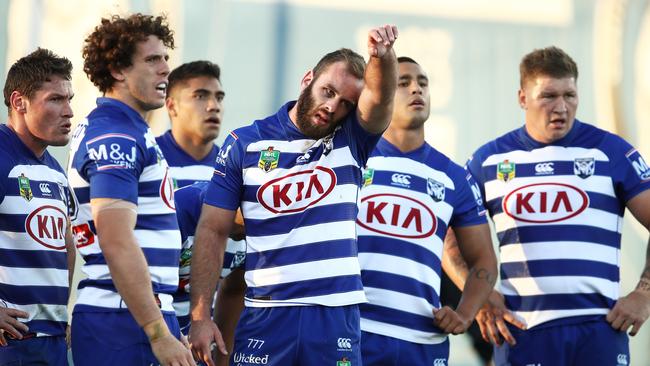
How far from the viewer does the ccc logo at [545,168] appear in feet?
19.3

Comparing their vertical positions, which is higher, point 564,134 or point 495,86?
point 495,86

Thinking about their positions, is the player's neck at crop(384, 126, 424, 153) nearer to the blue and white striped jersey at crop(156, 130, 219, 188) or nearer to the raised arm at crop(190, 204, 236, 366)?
the raised arm at crop(190, 204, 236, 366)

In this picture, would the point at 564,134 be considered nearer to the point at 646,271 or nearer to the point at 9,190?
the point at 646,271

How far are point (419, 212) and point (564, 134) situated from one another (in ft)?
3.48

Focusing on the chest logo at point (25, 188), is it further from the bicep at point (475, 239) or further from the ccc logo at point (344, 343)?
the bicep at point (475, 239)

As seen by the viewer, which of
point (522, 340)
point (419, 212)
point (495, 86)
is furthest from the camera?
point (495, 86)

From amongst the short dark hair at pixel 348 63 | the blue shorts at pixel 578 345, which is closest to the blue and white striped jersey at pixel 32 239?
the short dark hair at pixel 348 63

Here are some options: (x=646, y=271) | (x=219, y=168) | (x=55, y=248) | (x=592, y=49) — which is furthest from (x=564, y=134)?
(x=592, y=49)

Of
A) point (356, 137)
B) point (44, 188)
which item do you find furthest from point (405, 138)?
point (44, 188)

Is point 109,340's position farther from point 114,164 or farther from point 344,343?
point 344,343

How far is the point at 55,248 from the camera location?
5.07 metres

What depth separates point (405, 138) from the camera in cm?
571

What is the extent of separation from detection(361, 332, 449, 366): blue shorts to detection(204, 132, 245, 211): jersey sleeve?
42.3 inches

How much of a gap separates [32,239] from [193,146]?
1.92 meters
